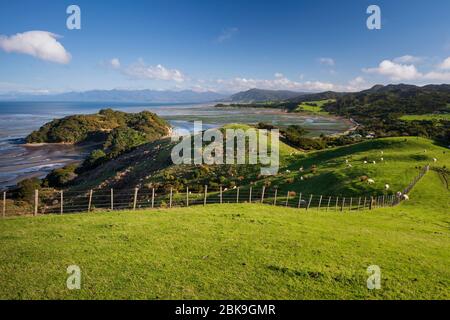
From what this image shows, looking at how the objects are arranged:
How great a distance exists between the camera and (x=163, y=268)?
486 inches

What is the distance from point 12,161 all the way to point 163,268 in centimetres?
9496

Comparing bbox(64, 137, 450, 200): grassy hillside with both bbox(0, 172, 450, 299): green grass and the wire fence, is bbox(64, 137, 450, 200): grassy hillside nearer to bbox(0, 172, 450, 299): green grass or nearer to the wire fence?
the wire fence

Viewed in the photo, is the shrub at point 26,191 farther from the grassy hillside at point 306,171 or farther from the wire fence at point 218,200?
the grassy hillside at point 306,171

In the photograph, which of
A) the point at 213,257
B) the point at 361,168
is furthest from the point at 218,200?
the point at 213,257

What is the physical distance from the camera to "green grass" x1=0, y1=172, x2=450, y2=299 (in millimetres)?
11016

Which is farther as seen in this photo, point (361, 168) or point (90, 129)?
point (90, 129)

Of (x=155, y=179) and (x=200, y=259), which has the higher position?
(x=200, y=259)

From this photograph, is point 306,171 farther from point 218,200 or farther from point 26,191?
point 26,191

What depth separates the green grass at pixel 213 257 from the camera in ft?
36.1

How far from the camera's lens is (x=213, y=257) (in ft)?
44.5

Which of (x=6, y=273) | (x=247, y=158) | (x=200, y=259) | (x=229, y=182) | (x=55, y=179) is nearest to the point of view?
(x=6, y=273)
